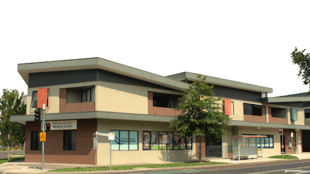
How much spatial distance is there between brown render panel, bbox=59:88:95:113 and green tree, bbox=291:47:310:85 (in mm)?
17264

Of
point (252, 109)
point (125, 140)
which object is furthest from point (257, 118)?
point (125, 140)

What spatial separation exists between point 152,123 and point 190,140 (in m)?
5.35

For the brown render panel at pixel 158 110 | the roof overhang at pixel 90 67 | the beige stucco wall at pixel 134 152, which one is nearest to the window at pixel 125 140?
the beige stucco wall at pixel 134 152

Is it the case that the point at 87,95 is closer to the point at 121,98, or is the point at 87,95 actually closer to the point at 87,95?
the point at 87,95

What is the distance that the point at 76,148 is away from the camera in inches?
1046

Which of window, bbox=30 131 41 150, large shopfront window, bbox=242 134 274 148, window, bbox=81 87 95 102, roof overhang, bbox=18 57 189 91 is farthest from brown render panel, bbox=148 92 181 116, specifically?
large shopfront window, bbox=242 134 274 148

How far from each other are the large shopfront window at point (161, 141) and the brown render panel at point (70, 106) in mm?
6224

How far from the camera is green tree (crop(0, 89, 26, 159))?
126ft

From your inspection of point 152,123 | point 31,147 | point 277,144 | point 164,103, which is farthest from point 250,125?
point 31,147

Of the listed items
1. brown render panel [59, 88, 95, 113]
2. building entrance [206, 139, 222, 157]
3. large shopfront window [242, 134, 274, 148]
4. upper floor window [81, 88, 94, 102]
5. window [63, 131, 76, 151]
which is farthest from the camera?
large shopfront window [242, 134, 274, 148]

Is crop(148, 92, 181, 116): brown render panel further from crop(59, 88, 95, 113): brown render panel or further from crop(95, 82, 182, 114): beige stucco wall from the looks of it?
crop(59, 88, 95, 113): brown render panel

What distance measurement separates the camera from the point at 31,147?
93.6ft

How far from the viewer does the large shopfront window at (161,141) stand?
2953 cm

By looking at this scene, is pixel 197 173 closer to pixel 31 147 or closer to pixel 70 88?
pixel 70 88
